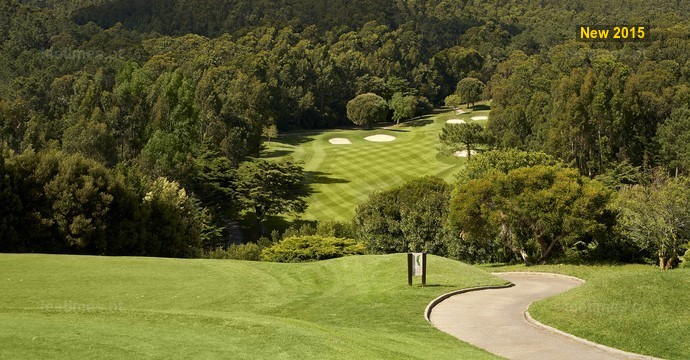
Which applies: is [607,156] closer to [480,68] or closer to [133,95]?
[133,95]

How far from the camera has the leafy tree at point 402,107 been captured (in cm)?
13419

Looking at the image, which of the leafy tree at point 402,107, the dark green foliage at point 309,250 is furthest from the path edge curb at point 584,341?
the leafy tree at point 402,107

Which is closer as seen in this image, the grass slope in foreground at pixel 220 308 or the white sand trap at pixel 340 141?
the grass slope in foreground at pixel 220 308

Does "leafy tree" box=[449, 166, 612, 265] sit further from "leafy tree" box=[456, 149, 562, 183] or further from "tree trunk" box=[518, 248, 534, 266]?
"leafy tree" box=[456, 149, 562, 183]

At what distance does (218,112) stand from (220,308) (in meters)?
68.7

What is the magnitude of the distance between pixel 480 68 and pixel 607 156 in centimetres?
9676

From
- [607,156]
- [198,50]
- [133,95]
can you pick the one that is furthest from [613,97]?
[198,50]

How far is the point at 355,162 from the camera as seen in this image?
3652 inches

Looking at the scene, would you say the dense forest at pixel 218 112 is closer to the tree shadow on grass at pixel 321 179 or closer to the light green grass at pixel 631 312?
the tree shadow on grass at pixel 321 179

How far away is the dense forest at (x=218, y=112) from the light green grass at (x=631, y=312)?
1037 inches

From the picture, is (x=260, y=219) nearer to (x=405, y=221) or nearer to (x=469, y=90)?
(x=405, y=221)

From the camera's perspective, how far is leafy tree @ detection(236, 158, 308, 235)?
70.2m

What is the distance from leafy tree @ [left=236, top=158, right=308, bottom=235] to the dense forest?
6.7 inches

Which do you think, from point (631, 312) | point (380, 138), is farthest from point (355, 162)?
point (631, 312)
